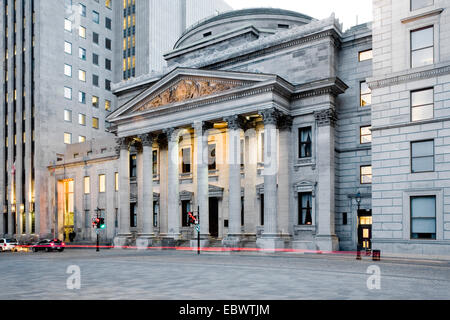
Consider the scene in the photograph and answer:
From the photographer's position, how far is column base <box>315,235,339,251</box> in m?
37.8

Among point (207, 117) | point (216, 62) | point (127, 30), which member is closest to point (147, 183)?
point (207, 117)

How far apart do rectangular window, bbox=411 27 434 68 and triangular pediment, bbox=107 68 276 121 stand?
1154 cm

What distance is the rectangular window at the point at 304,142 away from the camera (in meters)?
40.7

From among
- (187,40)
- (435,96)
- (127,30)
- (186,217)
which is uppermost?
(127,30)

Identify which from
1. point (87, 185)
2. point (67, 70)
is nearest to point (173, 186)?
point (87, 185)

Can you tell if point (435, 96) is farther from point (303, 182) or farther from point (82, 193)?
point (82, 193)

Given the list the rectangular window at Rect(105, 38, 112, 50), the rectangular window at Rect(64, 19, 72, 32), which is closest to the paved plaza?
the rectangular window at Rect(64, 19, 72, 32)

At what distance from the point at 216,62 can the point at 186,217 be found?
16.2 metres

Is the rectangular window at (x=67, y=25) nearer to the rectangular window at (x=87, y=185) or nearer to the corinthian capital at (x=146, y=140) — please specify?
the rectangular window at (x=87, y=185)

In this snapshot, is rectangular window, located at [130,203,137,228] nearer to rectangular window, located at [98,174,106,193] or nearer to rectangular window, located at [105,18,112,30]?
rectangular window, located at [98,174,106,193]

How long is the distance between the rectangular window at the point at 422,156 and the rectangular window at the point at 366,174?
9.25m

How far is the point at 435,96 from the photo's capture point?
29.0 meters

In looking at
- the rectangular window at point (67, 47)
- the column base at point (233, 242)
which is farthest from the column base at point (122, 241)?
the rectangular window at point (67, 47)
